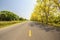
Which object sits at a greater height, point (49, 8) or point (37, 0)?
point (37, 0)

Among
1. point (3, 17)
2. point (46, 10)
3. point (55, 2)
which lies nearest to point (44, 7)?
point (46, 10)

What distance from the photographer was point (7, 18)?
137500 millimetres

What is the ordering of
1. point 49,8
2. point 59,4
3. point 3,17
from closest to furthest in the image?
1. point 59,4
2. point 49,8
3. point 3,17

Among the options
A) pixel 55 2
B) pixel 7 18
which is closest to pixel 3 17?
pixel 7 18

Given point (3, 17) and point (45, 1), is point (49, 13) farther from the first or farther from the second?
point (3, 17)

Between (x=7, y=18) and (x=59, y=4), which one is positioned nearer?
(x=59, y=4)

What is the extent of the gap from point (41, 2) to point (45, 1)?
7.08ft

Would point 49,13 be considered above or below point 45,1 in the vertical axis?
below

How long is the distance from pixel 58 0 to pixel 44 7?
13.1 m

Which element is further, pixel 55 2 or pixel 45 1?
pixel 45 1

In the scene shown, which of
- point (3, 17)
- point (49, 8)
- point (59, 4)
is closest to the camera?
point (59, 4)

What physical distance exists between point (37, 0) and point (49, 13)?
260 inches

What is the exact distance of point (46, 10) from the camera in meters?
45.3

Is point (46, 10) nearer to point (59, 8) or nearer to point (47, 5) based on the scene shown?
point (47, 5)
